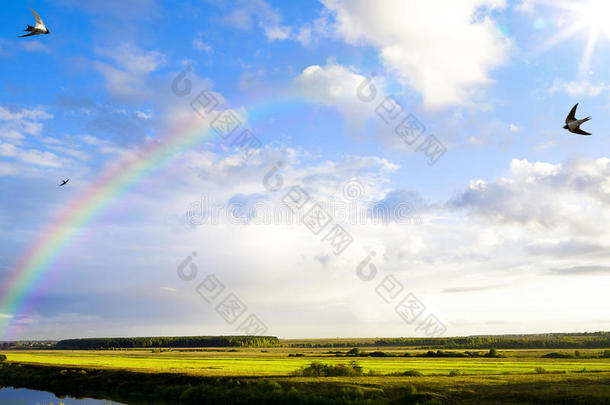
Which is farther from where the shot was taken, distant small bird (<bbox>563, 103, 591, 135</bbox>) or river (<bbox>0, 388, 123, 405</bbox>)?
river (<bbox>0, 388, 123, 405</bbox>)

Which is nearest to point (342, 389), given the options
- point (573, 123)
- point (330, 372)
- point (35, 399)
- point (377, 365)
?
point (330, 372)

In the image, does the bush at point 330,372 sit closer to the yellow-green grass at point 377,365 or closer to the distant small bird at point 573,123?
the yellow-green grass at point 377,365

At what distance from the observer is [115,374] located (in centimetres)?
7031

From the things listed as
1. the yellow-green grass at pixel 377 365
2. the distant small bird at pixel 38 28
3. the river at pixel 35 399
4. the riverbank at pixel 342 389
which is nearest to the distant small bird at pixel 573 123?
the distant small bird at pixel 38 28

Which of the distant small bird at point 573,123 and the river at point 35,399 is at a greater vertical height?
the distant small bird at point 573,123

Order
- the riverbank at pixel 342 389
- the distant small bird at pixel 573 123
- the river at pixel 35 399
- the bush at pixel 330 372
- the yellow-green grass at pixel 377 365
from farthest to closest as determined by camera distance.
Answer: the yellow-green grass at pixel 377 365
the bush at pixel 330 372
the river at pixel 35 399
the riverbank at pixel 342 389
the distant small bird at pixel 573 123

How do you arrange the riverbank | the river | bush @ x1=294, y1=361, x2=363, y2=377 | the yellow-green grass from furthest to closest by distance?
1. the yellow-green grass
2. bush @ x1=294, y1=361, x2=363, y2=377
3. the river
4. the riverbank

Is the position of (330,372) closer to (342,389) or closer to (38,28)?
(342,389)

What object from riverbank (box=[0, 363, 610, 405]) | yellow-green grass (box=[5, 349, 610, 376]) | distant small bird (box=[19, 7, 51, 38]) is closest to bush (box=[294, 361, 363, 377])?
yellow-green grass (box=[5, 349, 610, 376])

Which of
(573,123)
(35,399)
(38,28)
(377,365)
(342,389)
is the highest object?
(38,28)

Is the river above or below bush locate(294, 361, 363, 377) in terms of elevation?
below

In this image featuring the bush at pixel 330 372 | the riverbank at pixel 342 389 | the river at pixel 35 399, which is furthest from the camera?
the bush at pixel 330 372

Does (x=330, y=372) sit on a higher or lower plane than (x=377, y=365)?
higher

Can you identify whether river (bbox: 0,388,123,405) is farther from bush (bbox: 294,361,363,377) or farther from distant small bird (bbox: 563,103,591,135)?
distant small bird (bbox: 563,103,591,135)
